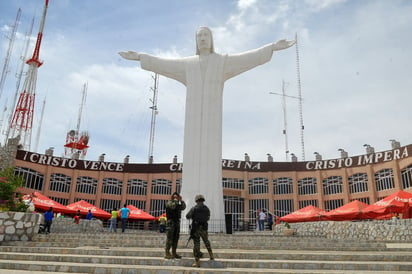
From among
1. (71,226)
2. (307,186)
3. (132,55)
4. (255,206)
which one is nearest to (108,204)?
(255,206)

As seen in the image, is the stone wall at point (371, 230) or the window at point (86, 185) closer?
the stone wall at point (371, 230)

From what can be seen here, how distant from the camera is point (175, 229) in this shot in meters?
7.71

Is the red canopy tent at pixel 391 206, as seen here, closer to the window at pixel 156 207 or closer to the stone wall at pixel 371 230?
the stone wall at pixel 371 230

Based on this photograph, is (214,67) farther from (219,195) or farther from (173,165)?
(173,165)

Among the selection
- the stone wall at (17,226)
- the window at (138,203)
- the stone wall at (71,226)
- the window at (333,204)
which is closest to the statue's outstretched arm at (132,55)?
the stone wall at (71,226)

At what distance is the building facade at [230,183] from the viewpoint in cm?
3578

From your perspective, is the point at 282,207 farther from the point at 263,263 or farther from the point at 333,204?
the point at 263,263

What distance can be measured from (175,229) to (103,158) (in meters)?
36.1

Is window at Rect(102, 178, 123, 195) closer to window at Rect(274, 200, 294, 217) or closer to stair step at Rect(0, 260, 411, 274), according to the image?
window at Rect(274, 200, 294, 217)

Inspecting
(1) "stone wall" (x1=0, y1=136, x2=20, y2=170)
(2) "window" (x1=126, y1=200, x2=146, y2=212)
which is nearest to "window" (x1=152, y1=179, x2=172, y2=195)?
(2) "window" (x1=126, y1=200, x2=146, y2=212)

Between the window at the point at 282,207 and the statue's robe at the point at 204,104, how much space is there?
22.7 metres

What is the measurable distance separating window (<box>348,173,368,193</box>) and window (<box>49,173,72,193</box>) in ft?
97.1

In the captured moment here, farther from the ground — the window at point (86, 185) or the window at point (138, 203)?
the window at point (86, 185)

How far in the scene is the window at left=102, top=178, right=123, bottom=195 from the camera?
126 ft
